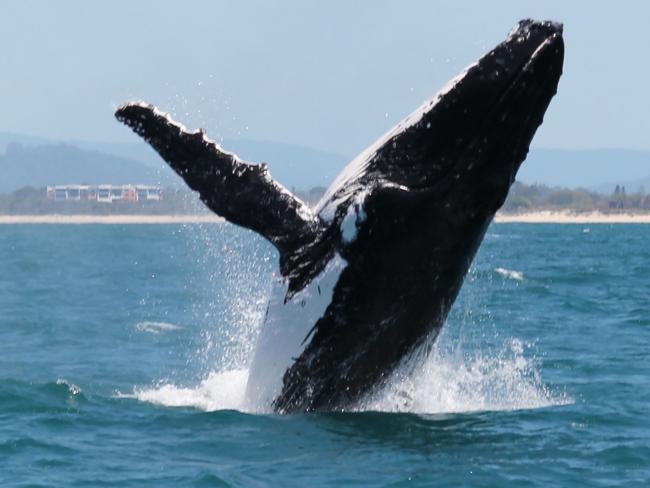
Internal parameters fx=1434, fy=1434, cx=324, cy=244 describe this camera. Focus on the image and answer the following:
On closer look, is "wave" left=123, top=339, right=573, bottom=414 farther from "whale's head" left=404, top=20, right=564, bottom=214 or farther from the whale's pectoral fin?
"whale's head" left=404, top=20, right=564, bottom=214

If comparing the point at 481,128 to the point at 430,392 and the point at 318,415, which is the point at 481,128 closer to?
the point at 318,415

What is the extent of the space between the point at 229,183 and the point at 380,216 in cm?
139

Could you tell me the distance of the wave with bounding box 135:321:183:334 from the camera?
22.5m

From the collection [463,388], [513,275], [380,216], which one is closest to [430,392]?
[463,388]

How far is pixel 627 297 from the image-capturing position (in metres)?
30.1

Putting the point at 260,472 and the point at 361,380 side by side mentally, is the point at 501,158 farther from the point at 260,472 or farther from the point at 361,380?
the point at 260,472

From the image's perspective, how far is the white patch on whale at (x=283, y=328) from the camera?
11461 mm

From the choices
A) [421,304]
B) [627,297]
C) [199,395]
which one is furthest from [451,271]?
[627,297]

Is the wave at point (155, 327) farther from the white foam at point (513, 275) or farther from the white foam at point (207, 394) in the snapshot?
the white foam at point (513, 275)

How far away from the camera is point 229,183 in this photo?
11.7 metres

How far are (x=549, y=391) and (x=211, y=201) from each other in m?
5.06

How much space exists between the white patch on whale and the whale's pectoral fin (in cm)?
34

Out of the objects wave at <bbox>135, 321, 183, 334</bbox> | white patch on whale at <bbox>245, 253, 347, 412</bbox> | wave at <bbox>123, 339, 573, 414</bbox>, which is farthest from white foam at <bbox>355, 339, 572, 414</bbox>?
wave at <bbox>135, 321, 183, 334</bbox>

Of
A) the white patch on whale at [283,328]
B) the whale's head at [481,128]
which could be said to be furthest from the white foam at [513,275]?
the whale's head at [481,128]
